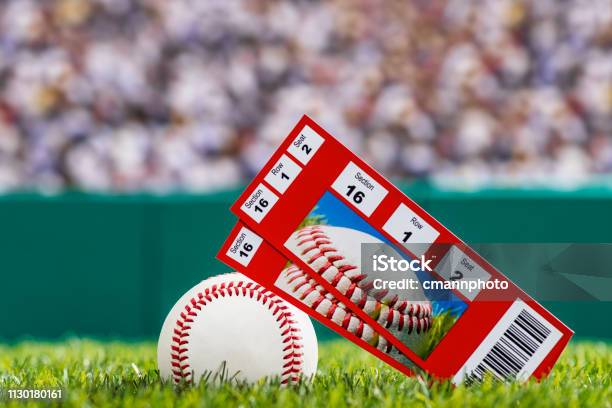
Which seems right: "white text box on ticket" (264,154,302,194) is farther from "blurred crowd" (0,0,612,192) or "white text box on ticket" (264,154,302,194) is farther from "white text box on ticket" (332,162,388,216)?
"blurred crowd" (0,0,612,192)

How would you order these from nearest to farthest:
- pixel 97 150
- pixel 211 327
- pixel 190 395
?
1. pixel 190 395
2. pixel 211 327
3. pixel 97 150

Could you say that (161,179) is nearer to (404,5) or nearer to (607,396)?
(404,5)

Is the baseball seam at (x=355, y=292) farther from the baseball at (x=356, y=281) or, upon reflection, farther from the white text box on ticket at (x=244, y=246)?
the white text box on ticket at (x=244, y=246)

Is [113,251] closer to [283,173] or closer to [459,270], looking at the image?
[283,173]

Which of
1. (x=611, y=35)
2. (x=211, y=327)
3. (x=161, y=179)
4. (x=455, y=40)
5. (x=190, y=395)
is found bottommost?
(x=190, y=395)

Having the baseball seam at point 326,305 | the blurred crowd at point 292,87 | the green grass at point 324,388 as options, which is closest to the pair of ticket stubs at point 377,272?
the baseball seam at point 326,305

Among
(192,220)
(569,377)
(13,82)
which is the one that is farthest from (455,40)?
Answer: (569,377)

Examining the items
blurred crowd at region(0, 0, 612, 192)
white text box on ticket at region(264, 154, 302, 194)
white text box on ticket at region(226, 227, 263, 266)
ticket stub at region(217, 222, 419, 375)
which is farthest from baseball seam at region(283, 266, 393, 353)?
blurred crowd at region(0, 0, 612, 192)
